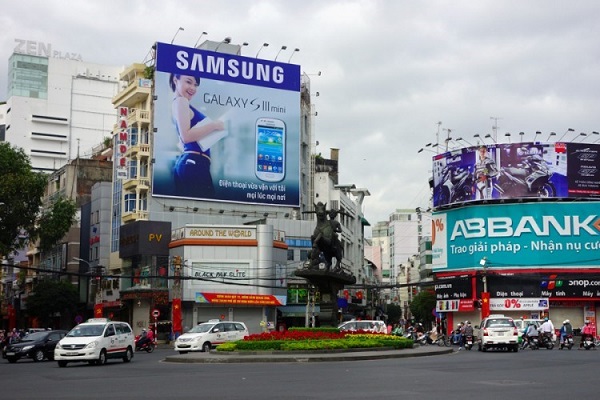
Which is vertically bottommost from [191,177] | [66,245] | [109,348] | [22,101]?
[109,348]

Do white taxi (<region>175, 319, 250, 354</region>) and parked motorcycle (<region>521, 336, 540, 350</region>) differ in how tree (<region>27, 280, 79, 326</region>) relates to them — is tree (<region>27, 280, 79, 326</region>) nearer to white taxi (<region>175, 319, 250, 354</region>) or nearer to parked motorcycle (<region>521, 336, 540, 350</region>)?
white taxi (<region>175, 319, 250, 354</region>)

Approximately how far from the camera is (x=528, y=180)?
66438mm

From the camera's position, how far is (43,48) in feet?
414

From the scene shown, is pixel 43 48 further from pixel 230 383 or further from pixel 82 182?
pixel 230 383

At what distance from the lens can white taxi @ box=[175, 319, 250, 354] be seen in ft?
123

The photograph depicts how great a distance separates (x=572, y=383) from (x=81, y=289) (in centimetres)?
6631

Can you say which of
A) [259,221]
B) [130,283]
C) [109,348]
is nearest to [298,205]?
[259,221]

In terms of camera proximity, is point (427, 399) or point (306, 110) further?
point (306, 110)

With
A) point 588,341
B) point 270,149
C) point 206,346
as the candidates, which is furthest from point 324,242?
point 270,149

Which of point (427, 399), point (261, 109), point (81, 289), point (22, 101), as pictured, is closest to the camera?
point (427, 399)

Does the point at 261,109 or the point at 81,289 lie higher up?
the point at 261,109

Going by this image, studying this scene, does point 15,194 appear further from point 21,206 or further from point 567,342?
point 567,342

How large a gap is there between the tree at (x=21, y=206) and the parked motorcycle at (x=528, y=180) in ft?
111

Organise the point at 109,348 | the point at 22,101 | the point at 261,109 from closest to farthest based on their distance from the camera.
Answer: the point at 109,348 < the point at 261,109 < the point at 22,101
